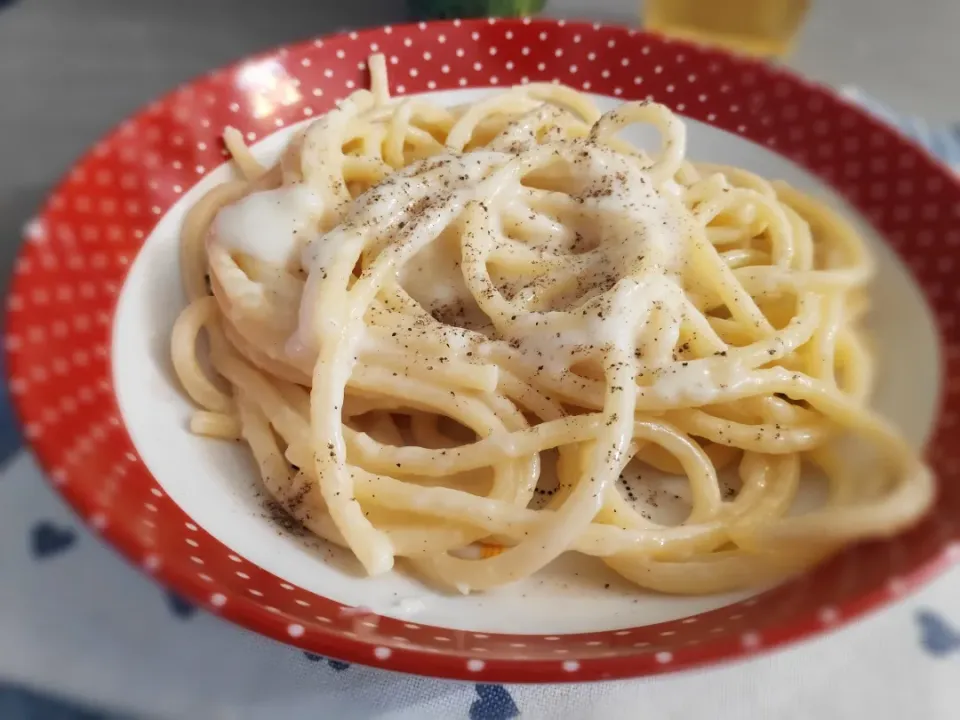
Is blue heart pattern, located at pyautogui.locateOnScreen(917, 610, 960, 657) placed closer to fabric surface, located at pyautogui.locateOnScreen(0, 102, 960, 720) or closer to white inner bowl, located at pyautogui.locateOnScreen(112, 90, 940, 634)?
fabric surface, located at pyautogui.locateOnScreen(0, 102, 960, 720)

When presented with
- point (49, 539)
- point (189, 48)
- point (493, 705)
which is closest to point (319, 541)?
point (493, 705)

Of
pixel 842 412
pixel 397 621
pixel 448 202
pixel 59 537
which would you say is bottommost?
pixel 59 537

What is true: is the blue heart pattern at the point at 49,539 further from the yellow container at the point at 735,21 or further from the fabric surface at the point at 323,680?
the yellow container at the point at 735,21

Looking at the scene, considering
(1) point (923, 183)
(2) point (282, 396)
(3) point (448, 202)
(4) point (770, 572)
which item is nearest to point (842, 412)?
(4) point (770, 572)

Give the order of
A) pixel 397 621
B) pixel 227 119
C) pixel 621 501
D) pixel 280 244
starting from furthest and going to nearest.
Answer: pixel 227 119
pixel 280 244
pixel 621 501
pixel 397 621

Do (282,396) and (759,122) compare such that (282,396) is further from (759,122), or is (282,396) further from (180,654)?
(759,122)

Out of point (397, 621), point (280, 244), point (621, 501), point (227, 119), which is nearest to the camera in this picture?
point (397, 621)
